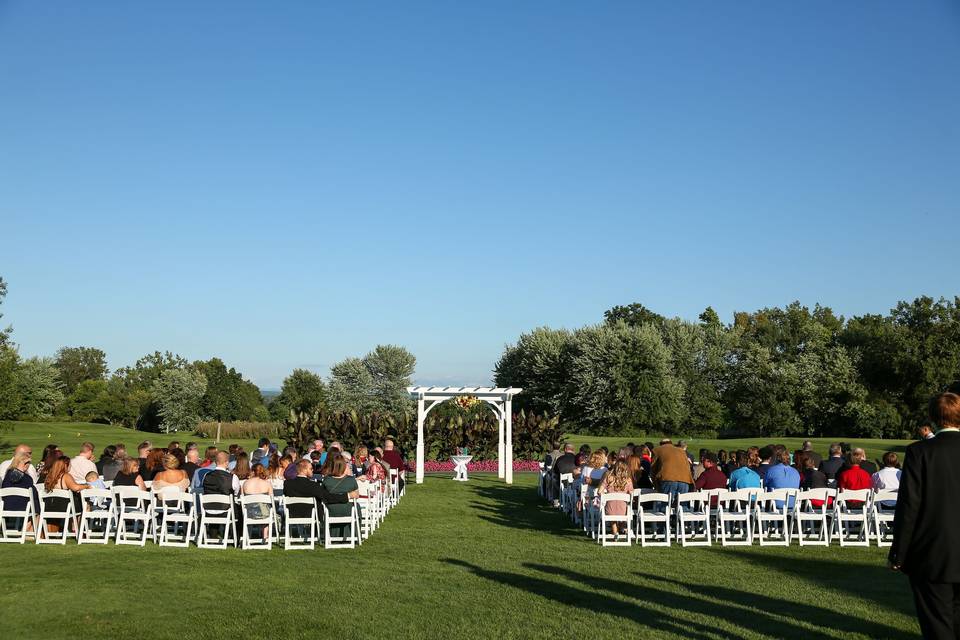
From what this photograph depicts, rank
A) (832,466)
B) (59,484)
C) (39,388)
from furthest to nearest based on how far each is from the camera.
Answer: (39,388)
(832,466)
(59,484)

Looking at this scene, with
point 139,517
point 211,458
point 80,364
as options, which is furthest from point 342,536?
point 80,364

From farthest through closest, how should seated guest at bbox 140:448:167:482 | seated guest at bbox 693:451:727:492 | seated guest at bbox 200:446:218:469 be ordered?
seated guest at bbox 140:448:167:482 < seated guest at bbox 200:446:218:469 < seated guest at bbox 693:451:727:492

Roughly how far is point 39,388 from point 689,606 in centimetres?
4914

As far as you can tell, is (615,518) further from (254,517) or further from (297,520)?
(254,517)

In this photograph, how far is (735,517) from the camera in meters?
12.0

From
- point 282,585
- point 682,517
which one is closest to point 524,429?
point 682,517

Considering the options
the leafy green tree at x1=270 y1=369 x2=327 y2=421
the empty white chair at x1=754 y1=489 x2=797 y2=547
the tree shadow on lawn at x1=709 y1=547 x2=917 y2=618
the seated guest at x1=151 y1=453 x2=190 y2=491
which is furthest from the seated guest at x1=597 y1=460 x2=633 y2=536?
the leafy green tree at x1=270 y1=369 x2=327 y2=421

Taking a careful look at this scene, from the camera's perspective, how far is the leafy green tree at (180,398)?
4928 cm

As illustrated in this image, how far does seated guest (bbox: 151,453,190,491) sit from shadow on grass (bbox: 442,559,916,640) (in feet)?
16.4

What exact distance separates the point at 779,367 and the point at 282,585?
47105mm

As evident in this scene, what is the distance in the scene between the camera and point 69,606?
8.08 m

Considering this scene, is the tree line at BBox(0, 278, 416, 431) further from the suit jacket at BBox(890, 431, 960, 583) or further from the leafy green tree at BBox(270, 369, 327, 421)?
the suit jacket at BBox(890, 431, 960, 583)

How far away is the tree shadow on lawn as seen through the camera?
333 inches

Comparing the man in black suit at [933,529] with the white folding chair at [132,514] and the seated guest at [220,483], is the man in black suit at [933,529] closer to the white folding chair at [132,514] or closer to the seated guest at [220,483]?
the seated guest at [220,483]
